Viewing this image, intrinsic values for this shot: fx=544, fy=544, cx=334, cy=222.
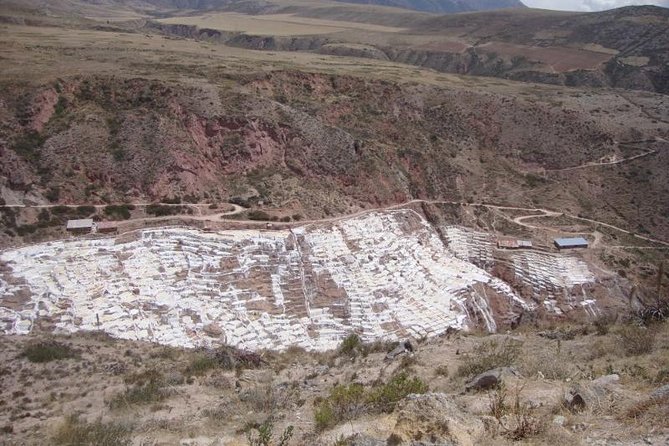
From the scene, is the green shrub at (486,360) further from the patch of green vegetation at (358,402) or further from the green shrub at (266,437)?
the green shrub at (266,437)

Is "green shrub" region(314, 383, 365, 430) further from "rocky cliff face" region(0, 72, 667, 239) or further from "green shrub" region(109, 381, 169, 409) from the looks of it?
"rocky cliff face" region(0, 72, 667, 239)

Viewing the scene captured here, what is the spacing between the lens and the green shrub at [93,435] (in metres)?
A: 13.8

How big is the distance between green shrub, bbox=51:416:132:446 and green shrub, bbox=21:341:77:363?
959 cm

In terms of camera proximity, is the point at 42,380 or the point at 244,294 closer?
the point at 42,380

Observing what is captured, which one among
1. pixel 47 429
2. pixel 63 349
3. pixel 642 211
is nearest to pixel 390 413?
pixel 47 429

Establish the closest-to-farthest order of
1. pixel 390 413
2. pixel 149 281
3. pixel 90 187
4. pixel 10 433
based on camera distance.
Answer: pixel 390 413 → pixel 10 433 → pixel 149 281 → pixel 90 187

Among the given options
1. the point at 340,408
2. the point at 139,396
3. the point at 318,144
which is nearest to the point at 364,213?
the point at 318,144

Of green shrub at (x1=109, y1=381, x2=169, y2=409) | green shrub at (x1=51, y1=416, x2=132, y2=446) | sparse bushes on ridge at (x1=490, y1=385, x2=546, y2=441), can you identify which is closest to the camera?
sparse bushes on ridge at (x1=490, y1=385, x2=546, y2=441)

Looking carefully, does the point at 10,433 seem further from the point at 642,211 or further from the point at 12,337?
the point at 642,211

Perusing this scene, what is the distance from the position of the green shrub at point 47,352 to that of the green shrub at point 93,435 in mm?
9588

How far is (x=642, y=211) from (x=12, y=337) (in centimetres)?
5879

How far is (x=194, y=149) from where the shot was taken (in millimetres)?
47938

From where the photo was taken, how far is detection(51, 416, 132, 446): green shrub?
1379 centimetres

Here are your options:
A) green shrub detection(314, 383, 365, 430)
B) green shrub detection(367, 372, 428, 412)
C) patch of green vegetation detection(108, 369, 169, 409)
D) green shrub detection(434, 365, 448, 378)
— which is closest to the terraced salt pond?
patch of green vegetation detection(108, 369, 169, 409)
